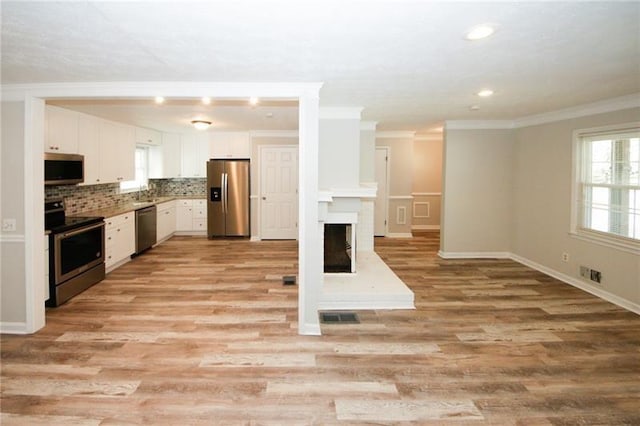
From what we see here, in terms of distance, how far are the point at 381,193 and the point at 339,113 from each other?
415cm

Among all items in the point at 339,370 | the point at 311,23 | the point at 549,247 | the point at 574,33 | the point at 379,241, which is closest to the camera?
the point at 311,23

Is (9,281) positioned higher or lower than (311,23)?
lower

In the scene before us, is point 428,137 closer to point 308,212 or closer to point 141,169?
→ point 141,169

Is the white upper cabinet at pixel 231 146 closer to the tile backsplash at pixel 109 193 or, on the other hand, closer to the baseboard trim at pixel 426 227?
the tile backsplash at pixel 109 193

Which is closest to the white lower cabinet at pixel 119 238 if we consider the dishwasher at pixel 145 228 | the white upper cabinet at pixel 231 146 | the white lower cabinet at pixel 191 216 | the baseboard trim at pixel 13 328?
the dishwasher at pixel 145 228

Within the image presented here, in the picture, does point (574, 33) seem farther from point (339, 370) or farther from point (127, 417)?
point (127, 417)

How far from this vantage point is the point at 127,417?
254 centimetres

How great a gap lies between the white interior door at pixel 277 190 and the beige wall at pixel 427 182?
3227 mm

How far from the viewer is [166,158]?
869 cm

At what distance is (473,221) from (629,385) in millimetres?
4216

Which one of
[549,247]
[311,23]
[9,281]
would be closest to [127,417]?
[9,281]

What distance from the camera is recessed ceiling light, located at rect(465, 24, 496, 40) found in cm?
232

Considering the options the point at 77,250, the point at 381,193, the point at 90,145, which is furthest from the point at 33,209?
the point at 381,193

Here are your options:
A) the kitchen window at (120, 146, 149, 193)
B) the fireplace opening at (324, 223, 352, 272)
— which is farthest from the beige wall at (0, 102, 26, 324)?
the kitchen window at (120, 146, 149, 193)
